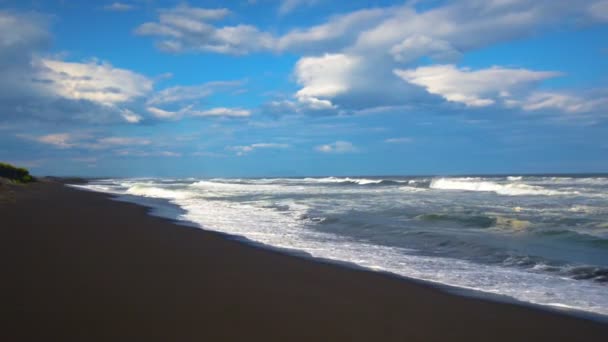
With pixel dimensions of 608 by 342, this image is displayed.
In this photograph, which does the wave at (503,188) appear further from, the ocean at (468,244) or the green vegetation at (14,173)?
the green vegetation at (14,173)

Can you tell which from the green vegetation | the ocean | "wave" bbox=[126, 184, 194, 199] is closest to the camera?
the ocean

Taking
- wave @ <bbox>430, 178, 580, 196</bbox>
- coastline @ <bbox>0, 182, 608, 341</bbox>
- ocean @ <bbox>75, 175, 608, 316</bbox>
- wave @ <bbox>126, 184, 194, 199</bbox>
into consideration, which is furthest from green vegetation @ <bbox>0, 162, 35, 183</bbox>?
wave @ <bbox>430, 178, 580, 196</bbox>

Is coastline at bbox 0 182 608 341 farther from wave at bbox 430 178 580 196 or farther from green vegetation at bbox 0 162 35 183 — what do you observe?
green vegetation at bbox 0 162 35 183

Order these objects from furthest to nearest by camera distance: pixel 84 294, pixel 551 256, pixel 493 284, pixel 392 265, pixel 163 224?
pixel 163 224 → pixel 551 256 → pixel 392 265 → pixel 493 284 → pixel 84 294

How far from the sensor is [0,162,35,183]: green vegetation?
114 feet

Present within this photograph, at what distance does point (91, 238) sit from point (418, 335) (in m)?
7.12

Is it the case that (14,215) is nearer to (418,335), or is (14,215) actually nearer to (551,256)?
(418,335)

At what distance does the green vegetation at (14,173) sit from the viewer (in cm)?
3470

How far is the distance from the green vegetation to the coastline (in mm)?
32941

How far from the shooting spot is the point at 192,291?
5074mm

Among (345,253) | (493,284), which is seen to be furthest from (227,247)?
(493,284)

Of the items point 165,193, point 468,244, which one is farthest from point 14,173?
point 468,244

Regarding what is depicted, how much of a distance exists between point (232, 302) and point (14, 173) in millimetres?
39167

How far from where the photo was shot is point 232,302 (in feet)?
15.5
